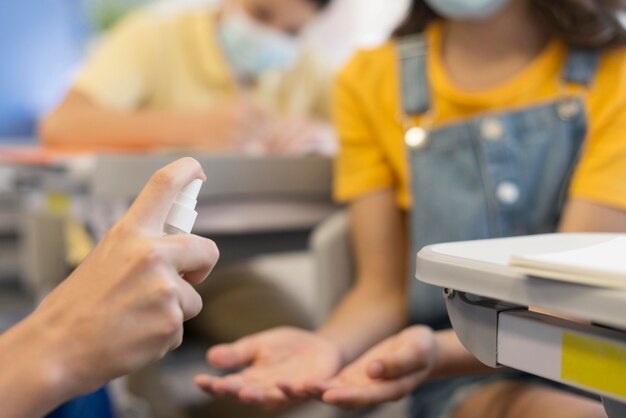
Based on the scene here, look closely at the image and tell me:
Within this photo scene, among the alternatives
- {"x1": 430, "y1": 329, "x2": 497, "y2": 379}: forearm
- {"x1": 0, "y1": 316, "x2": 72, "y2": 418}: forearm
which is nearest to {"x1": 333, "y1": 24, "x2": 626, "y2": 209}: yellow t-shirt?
{"x1": 430, "y1": 329, "x2": 497, "y2": 379}: forearm

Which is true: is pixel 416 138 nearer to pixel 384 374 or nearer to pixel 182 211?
pixel 384 374

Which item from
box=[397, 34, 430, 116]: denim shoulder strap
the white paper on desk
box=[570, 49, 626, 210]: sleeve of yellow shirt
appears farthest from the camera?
box=[397, 34, 430, 116]: denim shoulder strap

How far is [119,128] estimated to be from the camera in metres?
1.12

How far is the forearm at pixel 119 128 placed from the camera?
3.44ft

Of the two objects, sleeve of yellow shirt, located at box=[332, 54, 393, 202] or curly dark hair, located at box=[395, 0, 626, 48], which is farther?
sleeve of yellow shirt, located at box=[332, 54, 393, 202]

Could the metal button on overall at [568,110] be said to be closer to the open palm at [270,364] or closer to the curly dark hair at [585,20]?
the curly dark hair at [585,20]

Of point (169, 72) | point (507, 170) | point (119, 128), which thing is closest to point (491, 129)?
point (507, 170)

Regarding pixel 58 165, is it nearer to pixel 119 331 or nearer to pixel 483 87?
pixel 483 87

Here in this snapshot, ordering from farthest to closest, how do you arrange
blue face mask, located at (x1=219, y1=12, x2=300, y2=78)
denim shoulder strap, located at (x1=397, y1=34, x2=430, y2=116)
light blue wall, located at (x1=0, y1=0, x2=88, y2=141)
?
light blue wall, located at (x1=0, y1=0, x2=88, y2=141) < blue face mask, located at (x1=219, y1=12, x2=300, y2=78) < denim shoulder strap, located at (x1=397, y1=34, x2=430, y2=116)

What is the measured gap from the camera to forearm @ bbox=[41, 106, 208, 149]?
3.44ft

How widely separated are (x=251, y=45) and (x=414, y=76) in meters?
0.62

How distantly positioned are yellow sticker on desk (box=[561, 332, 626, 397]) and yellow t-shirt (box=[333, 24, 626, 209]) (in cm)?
37

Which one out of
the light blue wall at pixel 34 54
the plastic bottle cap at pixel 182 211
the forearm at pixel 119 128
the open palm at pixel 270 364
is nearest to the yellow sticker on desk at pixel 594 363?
the plastic bottle cap at pixel 182 211

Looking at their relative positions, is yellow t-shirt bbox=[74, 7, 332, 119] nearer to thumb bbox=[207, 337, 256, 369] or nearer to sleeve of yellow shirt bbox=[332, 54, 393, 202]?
sleeve of yellow shirt bbox=[332, 54, 393, 202]
